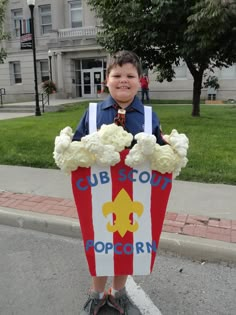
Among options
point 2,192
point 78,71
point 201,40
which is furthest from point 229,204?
point 78,71

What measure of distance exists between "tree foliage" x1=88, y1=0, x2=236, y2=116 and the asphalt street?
6992mm

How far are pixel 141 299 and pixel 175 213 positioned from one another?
1.63 m

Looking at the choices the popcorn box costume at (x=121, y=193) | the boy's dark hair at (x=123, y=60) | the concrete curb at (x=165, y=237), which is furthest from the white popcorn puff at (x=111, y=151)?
the concrete curb at (x=165, y=237)

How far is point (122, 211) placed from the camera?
2.37m

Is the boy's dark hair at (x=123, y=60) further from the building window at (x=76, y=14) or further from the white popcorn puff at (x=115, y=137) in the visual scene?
the building window at (x=76, y=14)

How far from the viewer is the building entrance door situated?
27.8 m

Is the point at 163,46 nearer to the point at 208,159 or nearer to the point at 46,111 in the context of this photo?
the point at 208,159

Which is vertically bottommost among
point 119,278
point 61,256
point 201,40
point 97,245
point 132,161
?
point 61,256

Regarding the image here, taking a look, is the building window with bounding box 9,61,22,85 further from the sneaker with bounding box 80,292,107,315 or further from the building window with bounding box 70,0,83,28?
the sneaker with bounding box 80,292,107,315

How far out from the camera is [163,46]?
462 inches

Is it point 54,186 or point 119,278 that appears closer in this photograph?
point 119,278

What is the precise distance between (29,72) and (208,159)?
85.5 feet

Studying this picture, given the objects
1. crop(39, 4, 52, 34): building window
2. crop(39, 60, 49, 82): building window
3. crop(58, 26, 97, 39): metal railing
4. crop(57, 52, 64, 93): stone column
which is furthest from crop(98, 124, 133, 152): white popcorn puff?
crop(39, 4, 52, 34): building window

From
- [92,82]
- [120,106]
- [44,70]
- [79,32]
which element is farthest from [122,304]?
[44,70]
